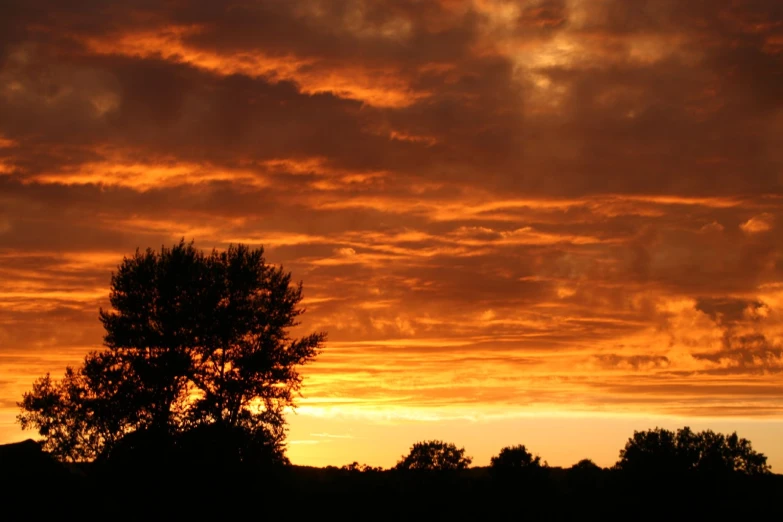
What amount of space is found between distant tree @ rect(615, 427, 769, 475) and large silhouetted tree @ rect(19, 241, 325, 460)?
79.1 feet

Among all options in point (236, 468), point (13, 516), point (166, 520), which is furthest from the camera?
point (236, 468)

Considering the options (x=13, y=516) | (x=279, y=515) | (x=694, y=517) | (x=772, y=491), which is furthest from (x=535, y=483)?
(x=13, y=516)

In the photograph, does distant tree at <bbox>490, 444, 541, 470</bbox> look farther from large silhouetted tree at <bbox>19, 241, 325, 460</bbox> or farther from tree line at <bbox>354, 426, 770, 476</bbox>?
large silhouetted tree at <bbox>19, 241, 325, 460</bbox>

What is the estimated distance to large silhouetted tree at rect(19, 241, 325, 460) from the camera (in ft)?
185

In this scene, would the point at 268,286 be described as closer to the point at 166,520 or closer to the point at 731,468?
the point at 166,520

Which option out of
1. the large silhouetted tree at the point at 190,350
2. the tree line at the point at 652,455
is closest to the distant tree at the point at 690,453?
the tree line at the point at 652,455

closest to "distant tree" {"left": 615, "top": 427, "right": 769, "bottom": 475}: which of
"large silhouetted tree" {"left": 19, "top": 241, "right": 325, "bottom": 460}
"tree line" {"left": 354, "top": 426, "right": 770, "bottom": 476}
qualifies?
"tree line" {"left": 354, "top": 426, "right": 770, "bottom": 476}

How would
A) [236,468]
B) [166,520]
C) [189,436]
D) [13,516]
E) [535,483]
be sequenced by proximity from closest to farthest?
[13,516], [166,520], [236,468], [189,436], [535,483]

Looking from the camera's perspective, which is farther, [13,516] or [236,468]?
[236,468]

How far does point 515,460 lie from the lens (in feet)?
208

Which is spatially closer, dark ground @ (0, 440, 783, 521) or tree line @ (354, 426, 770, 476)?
dark ground @ (0, 440, 783, 521)

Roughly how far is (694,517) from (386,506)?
18.3 meters

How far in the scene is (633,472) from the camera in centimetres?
5669

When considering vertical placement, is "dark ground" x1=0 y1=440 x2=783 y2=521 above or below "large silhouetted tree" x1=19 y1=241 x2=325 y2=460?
below
